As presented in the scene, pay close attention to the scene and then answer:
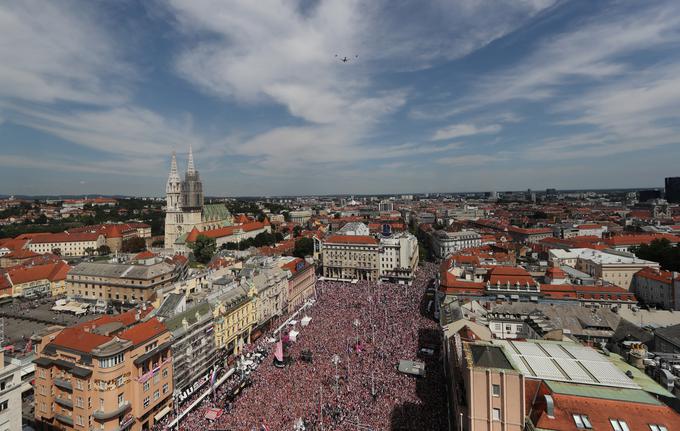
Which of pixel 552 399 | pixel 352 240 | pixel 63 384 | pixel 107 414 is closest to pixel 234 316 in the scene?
pixel 107 414

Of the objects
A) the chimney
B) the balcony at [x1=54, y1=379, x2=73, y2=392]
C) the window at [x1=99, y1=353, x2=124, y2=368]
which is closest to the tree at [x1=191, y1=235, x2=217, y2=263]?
the balcony at [x1=54, y1=379, x2=73, y2=392]

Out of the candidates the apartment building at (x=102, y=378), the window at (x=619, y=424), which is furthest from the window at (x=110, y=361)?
the window at (x=619, y=424)

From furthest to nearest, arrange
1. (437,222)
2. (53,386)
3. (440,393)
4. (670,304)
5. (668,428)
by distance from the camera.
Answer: (437,222) → (670,304) → (440,393) → (53,386) → (668,428)

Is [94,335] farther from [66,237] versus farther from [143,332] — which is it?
[66,237]

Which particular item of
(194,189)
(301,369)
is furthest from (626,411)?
(194,189)

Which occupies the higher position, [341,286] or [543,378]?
[543,378]

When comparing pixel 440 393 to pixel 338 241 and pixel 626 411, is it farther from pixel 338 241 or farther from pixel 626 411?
pixel 338 241

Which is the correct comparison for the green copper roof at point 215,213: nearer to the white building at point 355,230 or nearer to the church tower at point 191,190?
the church tower at point 191,190
